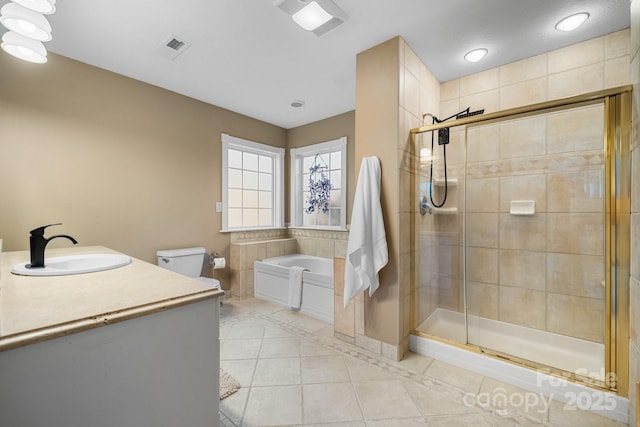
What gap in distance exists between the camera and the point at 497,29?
6.15ft

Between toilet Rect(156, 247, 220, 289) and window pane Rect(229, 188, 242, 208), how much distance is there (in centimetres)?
78

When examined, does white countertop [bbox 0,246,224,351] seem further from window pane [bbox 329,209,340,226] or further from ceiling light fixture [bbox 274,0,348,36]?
window pane [bbox 329,209,340,226]

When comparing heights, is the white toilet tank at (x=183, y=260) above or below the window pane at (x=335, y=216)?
below

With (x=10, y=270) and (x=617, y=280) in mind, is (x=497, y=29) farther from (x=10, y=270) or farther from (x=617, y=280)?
(x=10, y=270)

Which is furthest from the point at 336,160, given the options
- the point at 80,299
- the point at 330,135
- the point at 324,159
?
the point at 80,299

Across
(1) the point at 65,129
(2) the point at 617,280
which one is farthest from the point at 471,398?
(1) the point at 65,129

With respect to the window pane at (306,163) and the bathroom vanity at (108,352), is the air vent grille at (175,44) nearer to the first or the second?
the bathroom vanity at (108,352)

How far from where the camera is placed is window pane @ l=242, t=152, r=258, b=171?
12.0 feet

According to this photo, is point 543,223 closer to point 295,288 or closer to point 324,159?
point 295,288

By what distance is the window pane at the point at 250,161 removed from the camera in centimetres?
366

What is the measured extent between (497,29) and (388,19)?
779mm

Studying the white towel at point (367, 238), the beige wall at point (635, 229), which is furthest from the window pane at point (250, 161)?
the beige wall at point (635, 229)

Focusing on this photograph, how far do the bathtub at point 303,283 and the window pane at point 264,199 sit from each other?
80cm

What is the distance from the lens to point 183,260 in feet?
9.05
